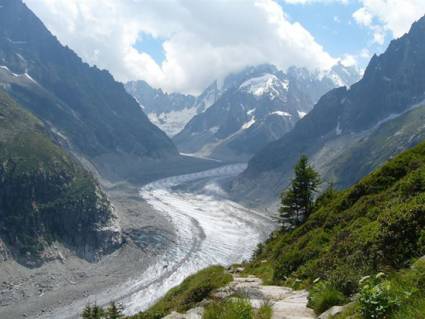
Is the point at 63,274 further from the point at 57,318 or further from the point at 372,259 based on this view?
the point at 372,259

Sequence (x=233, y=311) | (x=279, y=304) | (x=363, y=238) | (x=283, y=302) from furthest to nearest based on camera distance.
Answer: (x=363, y=238) < (x=283, y=302) < (x=279, y=304) < (x=233, y=311)

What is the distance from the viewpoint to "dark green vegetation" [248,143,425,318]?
46.2 ft

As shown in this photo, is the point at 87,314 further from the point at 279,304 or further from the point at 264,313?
the point at 264,313

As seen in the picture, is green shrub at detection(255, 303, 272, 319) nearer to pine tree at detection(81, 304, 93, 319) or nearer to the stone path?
the stone path

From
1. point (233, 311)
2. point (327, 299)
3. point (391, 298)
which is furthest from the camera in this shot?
point (327, 299)

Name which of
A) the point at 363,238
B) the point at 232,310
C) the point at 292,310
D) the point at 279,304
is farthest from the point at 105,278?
the point at 232,310

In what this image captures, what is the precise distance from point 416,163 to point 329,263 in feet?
42.3

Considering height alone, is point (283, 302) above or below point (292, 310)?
below

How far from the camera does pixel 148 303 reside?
443ft

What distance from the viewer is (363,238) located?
1898cm

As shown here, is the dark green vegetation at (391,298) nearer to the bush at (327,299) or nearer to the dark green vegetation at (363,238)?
the bush at (327,299)

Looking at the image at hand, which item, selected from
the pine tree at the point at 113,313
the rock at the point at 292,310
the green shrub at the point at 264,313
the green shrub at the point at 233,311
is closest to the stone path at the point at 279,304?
the rock at the point at 292,310

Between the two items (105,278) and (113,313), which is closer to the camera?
(113,313)

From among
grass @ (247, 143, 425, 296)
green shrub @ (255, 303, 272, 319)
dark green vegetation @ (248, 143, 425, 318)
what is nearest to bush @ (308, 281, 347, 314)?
dark green vegetation @ (248, 143, 425, 318)
